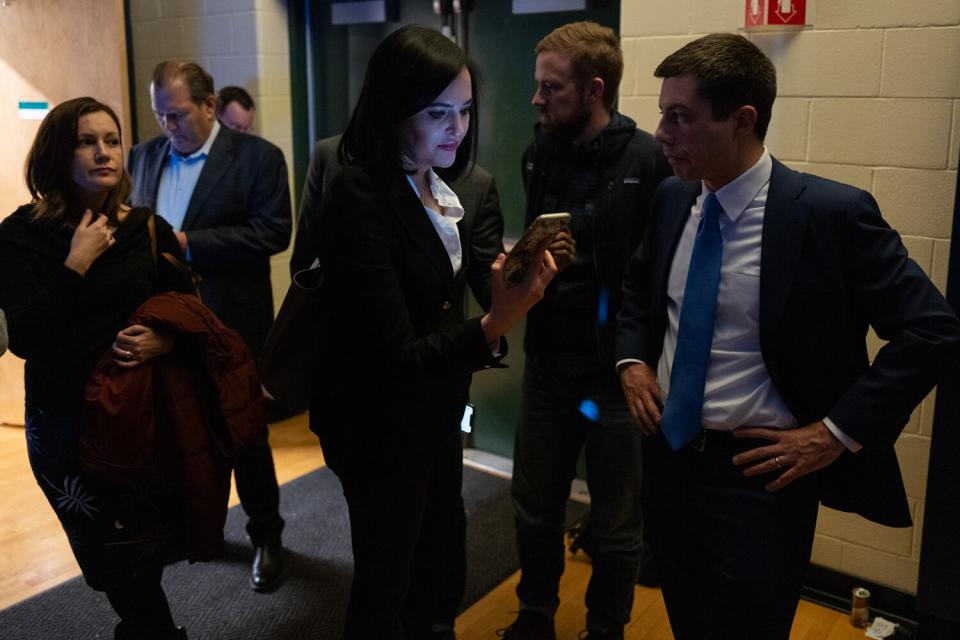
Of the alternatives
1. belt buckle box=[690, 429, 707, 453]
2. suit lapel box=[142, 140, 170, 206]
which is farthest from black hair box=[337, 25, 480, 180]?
suit lapel box=[142, 140, 170, 206]

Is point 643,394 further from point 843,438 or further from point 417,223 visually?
point 417,223

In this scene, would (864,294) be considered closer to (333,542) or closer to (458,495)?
(458,495)

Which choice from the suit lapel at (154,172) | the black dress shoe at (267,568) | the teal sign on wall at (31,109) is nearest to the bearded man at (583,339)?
the black dress shoe at (267,568)

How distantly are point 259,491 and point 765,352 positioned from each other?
5.79ft

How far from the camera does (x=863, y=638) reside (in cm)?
252

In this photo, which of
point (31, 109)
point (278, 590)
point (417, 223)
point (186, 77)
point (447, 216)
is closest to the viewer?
point (417, 223)

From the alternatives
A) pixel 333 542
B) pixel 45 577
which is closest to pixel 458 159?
pixel 333 542

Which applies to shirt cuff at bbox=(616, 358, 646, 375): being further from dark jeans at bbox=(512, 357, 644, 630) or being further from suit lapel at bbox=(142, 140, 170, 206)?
suit lapel at bbox=(142, 140, 170, 206)

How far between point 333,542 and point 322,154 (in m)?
1.33

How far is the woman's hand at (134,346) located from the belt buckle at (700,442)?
116 cm

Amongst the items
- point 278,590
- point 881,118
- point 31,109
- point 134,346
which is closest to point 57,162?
point 134,346

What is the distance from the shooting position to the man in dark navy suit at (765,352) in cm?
150

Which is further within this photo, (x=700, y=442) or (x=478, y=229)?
(x=478, y=229)

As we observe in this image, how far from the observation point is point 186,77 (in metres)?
2.85
